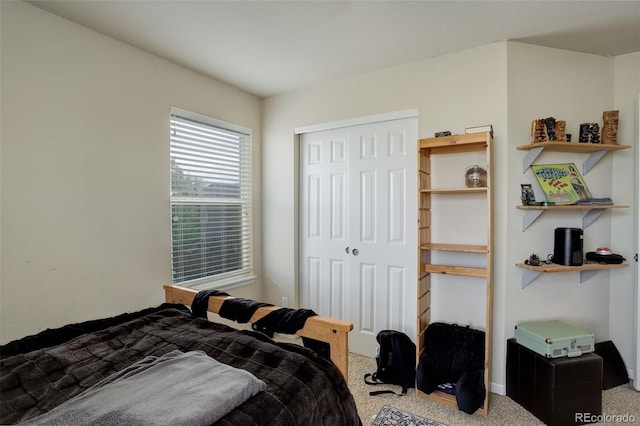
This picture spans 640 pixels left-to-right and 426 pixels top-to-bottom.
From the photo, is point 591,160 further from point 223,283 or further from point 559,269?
point 223,283

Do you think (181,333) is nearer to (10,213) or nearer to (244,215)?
(10,213)

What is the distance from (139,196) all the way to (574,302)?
3.36 meters

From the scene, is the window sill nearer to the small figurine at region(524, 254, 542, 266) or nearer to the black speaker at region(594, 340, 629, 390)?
Result: the small figurine at region(524, 254, 542, 266)

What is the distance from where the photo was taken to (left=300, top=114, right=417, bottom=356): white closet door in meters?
2.65

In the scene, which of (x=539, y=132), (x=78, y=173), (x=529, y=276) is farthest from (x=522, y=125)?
(x=78, y=173)

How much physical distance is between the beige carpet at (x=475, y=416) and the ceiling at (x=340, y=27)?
8.16 feet

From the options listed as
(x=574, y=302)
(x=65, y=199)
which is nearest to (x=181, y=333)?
(x=65, y=199)

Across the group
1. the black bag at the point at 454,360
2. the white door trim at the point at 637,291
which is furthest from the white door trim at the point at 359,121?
the black bag at the point at 454,360

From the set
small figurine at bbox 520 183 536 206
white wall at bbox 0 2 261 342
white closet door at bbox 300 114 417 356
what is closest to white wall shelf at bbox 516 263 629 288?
small figurine at bbox 520 183 536 206

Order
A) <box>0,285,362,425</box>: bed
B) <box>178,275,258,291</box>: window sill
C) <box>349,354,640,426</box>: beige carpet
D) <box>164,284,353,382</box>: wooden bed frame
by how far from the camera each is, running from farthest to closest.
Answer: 1. <box>178,275,258,291</box>: window sill
2. <box>349,354,640,426</box>: beige carpet
3. <box>164,284,353,382</box>: wooden bed frame
4. <box>0,285,362,425</box>: bed

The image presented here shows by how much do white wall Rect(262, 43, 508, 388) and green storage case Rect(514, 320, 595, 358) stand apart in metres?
0.22

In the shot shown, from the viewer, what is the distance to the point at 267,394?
1081 mm

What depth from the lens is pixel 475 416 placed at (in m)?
2.00

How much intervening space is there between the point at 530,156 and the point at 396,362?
5.90ft
